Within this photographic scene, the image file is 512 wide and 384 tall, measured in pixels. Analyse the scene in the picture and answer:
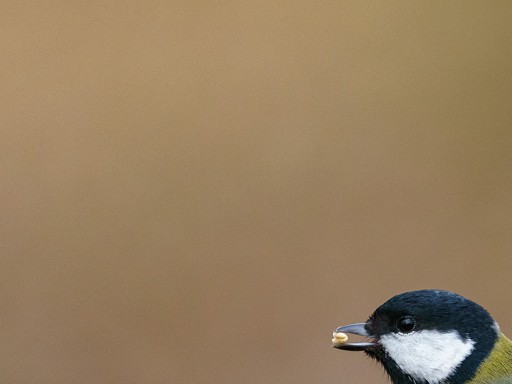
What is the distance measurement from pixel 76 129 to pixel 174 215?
39 centimetres

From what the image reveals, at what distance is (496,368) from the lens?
1266 mm

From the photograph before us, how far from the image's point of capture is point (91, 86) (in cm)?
238

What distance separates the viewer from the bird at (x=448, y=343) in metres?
1.26

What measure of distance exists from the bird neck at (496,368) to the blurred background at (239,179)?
1196mm

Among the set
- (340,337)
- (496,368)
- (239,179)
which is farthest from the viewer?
(239,179)

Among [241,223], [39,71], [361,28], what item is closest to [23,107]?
[39,71]

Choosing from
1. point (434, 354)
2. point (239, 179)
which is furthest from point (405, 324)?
point (239, 179)

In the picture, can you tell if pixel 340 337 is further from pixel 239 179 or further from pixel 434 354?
pixel 239 179

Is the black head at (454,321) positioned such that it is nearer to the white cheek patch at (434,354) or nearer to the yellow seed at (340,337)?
the white cheek patch at (434,354)

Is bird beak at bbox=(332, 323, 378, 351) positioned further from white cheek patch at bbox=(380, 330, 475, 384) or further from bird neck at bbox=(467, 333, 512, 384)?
bird neck at bbox=(467, 333, 512, 384)

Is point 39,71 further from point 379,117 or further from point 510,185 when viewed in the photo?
point 510,185

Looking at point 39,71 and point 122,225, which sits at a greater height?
point 39,71

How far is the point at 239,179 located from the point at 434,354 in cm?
128

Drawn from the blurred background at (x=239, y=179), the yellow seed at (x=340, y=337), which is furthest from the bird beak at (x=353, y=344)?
the blurred background at (x=239, y=179)
